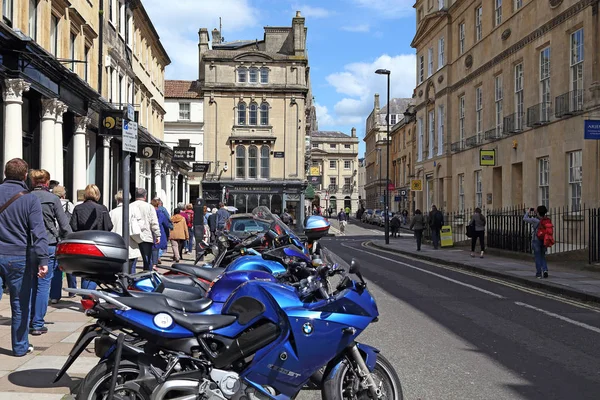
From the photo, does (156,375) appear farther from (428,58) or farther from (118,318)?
(428,58)

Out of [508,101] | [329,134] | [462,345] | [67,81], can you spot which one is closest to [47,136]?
[67,81]

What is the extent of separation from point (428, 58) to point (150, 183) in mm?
19531

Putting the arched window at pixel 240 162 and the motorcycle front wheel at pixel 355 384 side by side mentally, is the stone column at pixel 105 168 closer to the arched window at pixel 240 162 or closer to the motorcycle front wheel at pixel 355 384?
the motorcycle front wheel at pixel 355 384

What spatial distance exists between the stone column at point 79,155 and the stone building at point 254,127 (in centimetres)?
3093

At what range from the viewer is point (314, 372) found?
4176 millimetres

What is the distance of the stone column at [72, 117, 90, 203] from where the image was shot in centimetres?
1869

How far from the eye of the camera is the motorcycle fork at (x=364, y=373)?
416 cm

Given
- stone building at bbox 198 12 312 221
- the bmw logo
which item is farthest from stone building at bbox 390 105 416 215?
the bmw logo

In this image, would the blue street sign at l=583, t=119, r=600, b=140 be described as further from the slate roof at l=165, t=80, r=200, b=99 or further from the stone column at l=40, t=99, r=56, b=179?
the slate roof at l=165, t=80, r=200, b=99

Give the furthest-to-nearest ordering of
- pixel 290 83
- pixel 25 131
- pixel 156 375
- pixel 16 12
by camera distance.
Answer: pixel 290 83 < pixel 25 131 < pixel 16 12 < pixel 156 375


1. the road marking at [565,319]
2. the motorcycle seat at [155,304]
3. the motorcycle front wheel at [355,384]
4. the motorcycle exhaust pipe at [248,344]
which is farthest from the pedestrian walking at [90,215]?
the road marking at [565,319]

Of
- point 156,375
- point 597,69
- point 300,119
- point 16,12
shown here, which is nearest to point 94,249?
point 156,375

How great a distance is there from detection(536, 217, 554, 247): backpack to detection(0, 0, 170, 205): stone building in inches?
480


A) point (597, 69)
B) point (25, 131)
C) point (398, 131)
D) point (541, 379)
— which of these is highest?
point (398, 131)
